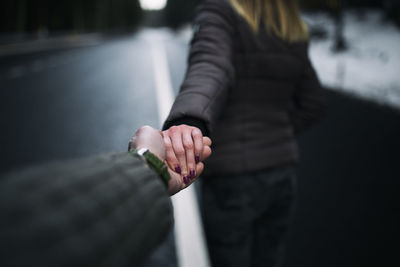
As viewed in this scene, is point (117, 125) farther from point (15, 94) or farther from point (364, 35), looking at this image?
point (364, 35)

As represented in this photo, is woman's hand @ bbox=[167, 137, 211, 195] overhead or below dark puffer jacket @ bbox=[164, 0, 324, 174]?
below

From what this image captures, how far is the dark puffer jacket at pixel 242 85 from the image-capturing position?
1067mm

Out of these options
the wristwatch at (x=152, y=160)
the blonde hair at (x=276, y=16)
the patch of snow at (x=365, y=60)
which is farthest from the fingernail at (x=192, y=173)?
the patch of snow at (x=365, y=60)

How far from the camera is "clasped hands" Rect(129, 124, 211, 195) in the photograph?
773 mm

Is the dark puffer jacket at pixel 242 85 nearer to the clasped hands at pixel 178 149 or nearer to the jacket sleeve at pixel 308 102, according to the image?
the jacket sleeve at pixel 308 102

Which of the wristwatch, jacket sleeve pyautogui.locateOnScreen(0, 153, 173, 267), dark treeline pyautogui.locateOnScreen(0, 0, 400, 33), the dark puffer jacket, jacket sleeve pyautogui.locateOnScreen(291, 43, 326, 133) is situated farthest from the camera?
dark treeline pyautogui.locateOnScreen(0, 0, 400, 33)

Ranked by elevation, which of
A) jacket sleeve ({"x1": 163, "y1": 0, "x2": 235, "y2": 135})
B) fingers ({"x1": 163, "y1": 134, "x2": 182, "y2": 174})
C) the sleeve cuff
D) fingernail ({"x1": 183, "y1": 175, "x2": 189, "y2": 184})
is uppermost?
jacket sleeve ({"x1": 163, "y1": 0, "x2": 235, "y2": 135})

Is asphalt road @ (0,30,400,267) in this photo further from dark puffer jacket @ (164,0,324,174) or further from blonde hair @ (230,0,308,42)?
blonde hair @ (230,0,308,42)

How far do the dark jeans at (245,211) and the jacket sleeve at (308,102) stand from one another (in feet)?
1.03

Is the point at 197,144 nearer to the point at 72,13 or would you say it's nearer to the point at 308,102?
the point at 308,102

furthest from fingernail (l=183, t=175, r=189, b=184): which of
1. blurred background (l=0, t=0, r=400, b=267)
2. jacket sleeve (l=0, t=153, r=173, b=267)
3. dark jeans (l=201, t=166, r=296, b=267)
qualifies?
dark jeans (l=201, t=166, r=296, b=267)

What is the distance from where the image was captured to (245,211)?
4.84 feet

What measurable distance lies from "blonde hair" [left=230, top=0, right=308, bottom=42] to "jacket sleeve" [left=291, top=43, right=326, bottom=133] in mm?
238

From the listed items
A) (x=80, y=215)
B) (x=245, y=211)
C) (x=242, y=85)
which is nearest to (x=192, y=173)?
(x=80, y=215)
